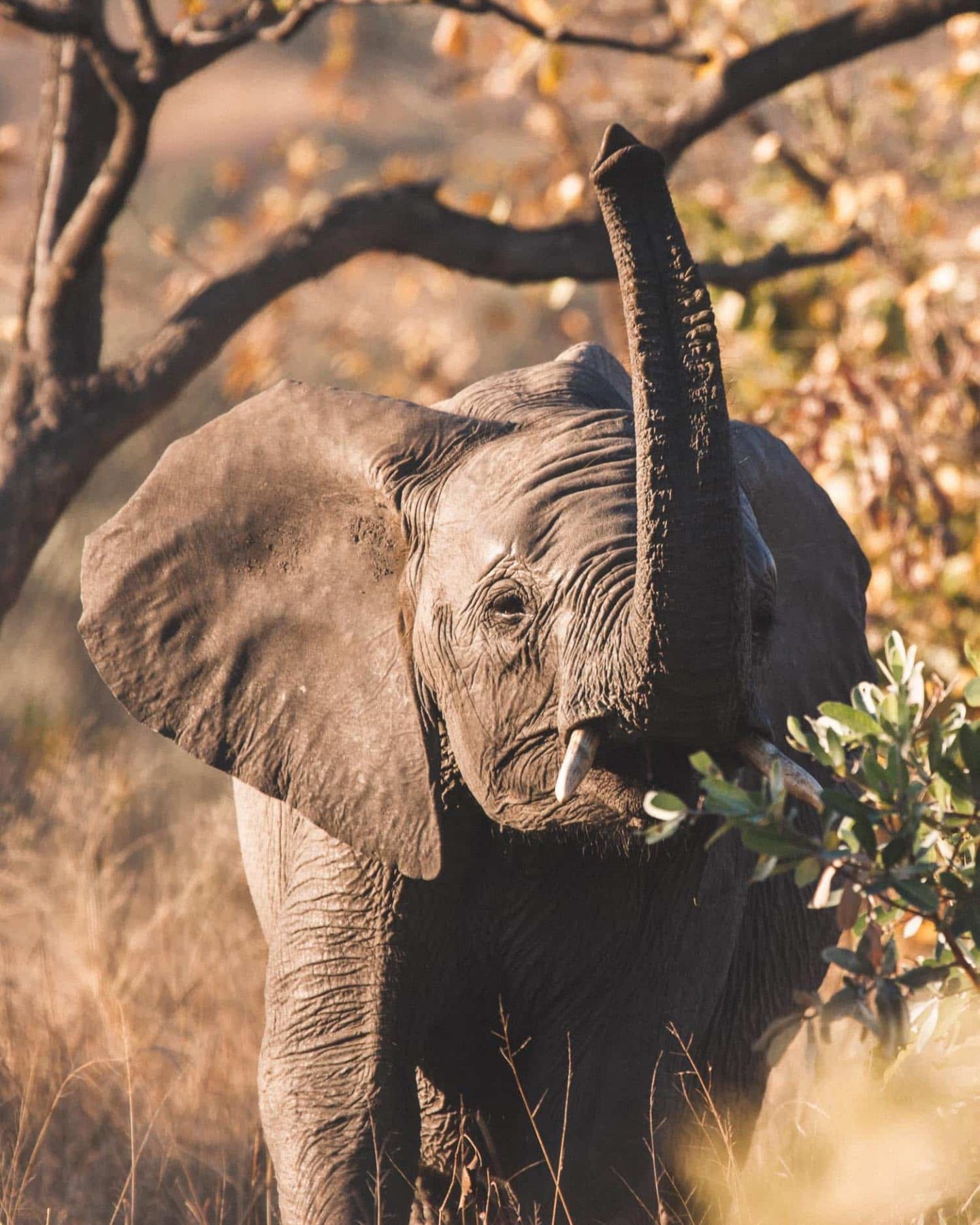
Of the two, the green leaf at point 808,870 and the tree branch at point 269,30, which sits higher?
the tree branch at point 269,30

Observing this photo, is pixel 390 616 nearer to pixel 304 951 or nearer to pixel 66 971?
pixel 304 951

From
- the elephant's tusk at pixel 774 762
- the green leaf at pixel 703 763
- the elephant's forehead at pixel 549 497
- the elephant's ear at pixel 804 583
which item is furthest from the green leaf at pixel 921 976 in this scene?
the elephant's ear at pixel 804 583

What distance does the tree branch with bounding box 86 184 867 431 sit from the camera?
16.2 ft

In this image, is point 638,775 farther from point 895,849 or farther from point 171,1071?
point 171,1071

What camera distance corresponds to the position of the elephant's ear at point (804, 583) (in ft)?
12.1

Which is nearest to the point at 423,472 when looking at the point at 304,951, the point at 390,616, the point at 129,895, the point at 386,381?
the point at 390,616

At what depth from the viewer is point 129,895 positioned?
6219 mm

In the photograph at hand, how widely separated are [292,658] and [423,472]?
40 cm

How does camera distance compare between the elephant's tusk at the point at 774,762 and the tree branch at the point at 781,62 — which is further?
the tree branch at the point at 781,62

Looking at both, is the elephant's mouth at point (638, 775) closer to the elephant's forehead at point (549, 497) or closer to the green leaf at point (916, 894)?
the elephant's forehead at point (549, 497)

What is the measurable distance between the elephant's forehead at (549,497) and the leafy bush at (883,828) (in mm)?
393

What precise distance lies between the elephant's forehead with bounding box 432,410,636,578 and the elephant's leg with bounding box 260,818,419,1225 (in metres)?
0.61

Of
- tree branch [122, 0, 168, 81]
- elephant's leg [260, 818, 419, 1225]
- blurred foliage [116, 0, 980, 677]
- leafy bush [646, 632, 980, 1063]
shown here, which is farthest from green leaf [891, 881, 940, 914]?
tree branch [122, 0, 168, 81]

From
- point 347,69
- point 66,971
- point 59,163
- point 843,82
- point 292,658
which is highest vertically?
point 347,69
